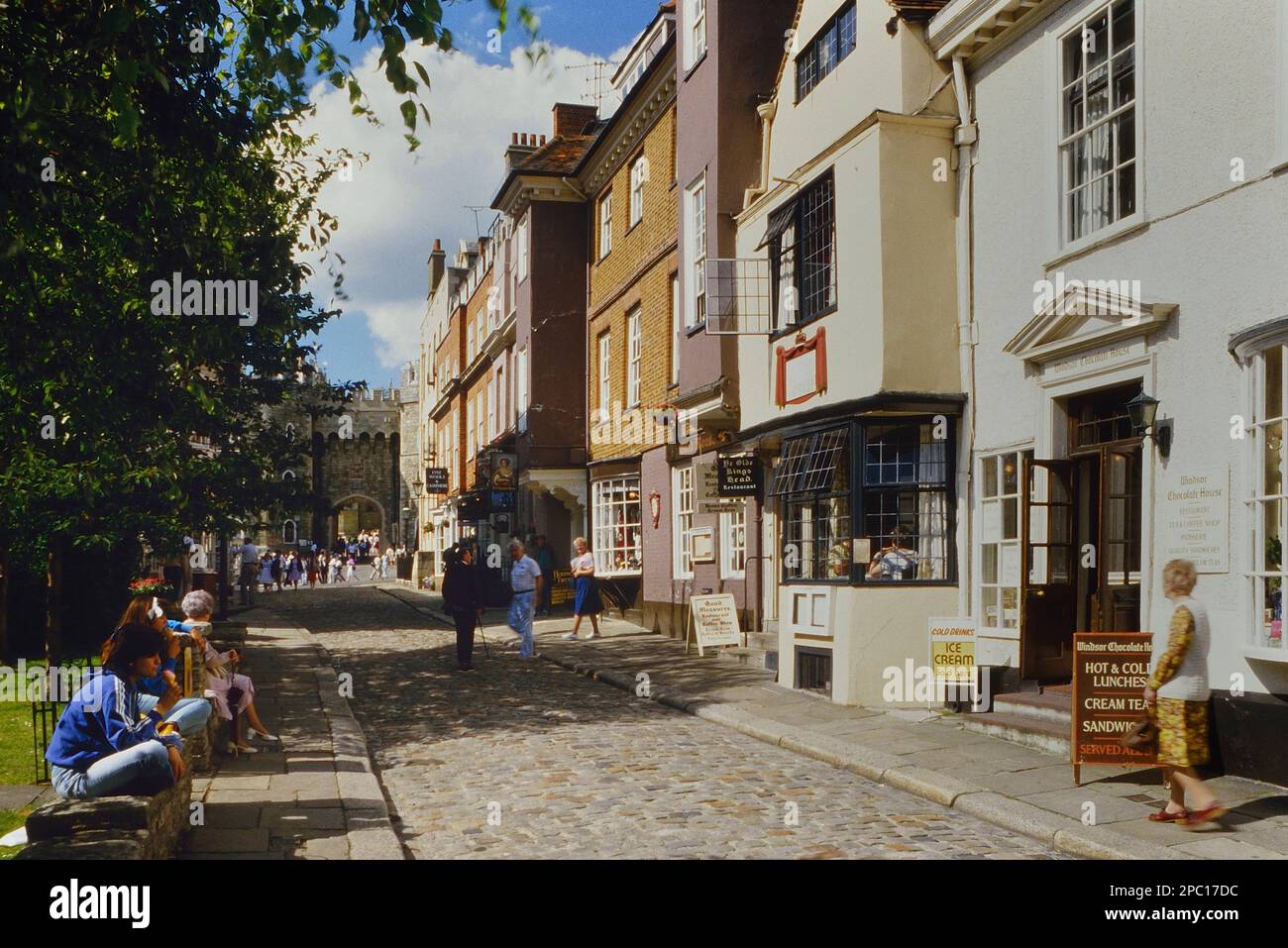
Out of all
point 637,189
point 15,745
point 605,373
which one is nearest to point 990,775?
point 15,745

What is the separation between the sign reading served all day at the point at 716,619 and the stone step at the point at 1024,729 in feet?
21.8

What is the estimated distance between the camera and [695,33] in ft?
68.3

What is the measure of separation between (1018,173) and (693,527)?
33.3 feet

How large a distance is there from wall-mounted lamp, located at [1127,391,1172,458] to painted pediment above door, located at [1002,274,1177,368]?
1.95 ft

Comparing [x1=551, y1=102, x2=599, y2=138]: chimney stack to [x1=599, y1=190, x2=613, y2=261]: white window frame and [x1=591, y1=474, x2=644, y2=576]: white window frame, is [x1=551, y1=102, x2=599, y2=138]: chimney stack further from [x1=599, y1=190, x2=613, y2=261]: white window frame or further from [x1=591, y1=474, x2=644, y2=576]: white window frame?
[x1=591, y1=474, x2=644, y2=576]: white window frame

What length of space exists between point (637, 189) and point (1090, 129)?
584 inches

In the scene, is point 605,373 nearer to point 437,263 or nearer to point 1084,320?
point 1084,320

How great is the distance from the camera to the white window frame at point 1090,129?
10.4 m

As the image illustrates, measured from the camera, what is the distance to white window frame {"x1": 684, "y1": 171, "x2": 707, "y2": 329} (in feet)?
67.1

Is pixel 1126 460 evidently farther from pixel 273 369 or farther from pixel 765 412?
pixel 273 369

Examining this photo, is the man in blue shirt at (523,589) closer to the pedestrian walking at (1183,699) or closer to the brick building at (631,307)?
the brick building at (631,307)

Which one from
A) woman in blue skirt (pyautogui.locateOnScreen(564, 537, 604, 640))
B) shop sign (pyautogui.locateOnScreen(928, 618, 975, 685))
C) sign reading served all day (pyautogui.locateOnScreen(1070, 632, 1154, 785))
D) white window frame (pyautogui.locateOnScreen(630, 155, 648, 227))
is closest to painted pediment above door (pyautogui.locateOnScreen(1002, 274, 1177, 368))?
sign reading served all day (pyautogui.locateOnScreen(1070, 632, 1154, 785))

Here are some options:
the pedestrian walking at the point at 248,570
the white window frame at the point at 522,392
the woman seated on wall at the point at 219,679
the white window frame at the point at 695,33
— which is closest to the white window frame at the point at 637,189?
the white window frame at the point at 695,33

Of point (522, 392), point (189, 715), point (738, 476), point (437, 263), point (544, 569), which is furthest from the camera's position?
point (437, 263)
